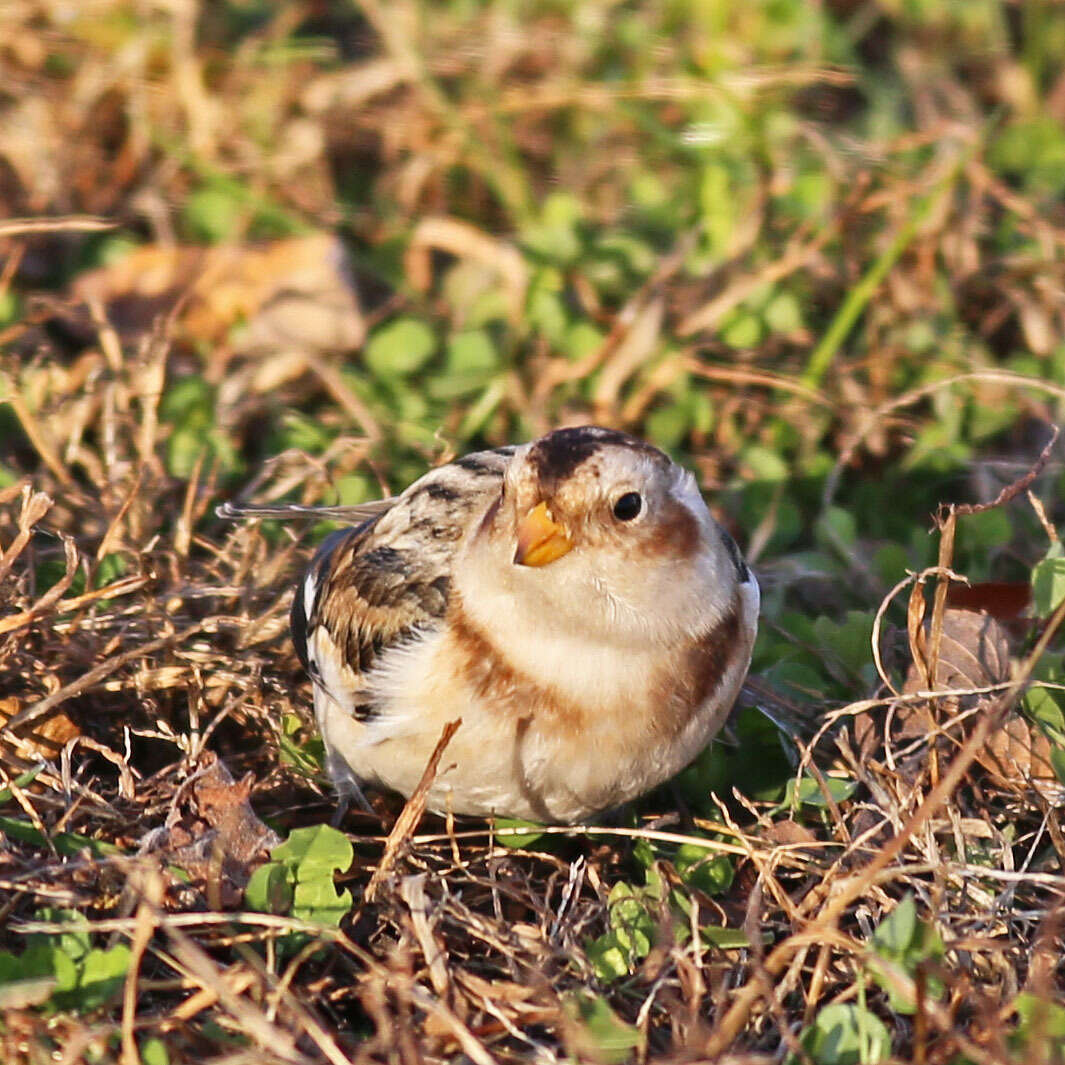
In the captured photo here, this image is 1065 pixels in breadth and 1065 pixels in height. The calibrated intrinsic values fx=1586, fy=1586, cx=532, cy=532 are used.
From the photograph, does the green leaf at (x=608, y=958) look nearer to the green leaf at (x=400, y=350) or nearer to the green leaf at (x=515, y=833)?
the green leaf at (x=515, y=833)

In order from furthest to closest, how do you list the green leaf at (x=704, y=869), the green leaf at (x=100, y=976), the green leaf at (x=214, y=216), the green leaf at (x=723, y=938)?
the green leaf at (x=214, y=216), the green leaf at (x=704, y=869), the green leaf at (x=723, y=938), the green leaf at (x=100, y=976)

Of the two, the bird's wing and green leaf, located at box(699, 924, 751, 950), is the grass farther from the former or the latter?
the bird's wing

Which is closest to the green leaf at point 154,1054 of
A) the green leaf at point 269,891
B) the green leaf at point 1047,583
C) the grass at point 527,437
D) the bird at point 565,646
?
the grass at point 527,437

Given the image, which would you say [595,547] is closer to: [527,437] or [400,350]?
[527,437]

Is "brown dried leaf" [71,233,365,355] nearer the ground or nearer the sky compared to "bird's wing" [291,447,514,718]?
nearer the ground

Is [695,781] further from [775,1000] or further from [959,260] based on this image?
[959,260]

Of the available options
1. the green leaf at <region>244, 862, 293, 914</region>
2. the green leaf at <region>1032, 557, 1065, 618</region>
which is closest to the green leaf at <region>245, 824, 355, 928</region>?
the green leaf at <region>244, 862, 293, 914</region>
